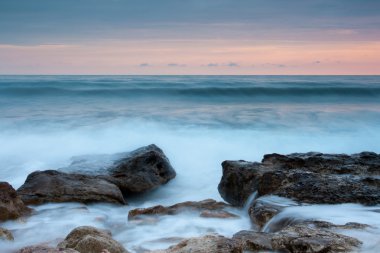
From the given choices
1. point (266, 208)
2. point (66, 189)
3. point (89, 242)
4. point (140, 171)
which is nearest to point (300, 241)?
point (266, 208)

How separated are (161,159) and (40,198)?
1953 millimetres

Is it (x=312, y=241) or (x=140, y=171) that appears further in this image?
(x=140, y=171)

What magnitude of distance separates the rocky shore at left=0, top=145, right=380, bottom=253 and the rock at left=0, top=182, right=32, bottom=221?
0.03ft

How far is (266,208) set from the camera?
13.9 feet

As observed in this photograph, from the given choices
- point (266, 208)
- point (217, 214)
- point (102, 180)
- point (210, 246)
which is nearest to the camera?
point (210, 246)

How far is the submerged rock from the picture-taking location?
18.2ft

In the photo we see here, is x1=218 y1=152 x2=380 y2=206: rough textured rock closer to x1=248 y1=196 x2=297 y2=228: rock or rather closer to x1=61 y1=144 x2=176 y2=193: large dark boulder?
x1=248 y1=196 x2=297 y2=228: rock

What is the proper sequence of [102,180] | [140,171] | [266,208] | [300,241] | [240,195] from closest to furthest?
[300,241]
[266,208]
[240,195]
[102,180]
[140,171]

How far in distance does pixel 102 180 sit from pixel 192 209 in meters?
1.50

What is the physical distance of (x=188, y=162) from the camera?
8.90m

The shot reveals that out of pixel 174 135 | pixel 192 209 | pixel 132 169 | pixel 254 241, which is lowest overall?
pixel 174 135

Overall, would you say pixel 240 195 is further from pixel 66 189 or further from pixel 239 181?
pixel 66 189

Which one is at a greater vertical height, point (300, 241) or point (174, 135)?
point (300, 241)

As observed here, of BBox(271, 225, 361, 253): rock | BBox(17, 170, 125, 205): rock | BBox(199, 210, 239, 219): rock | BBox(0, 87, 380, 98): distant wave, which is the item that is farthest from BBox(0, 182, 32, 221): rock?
BBox(0, 87, 380, 98): distant wave
